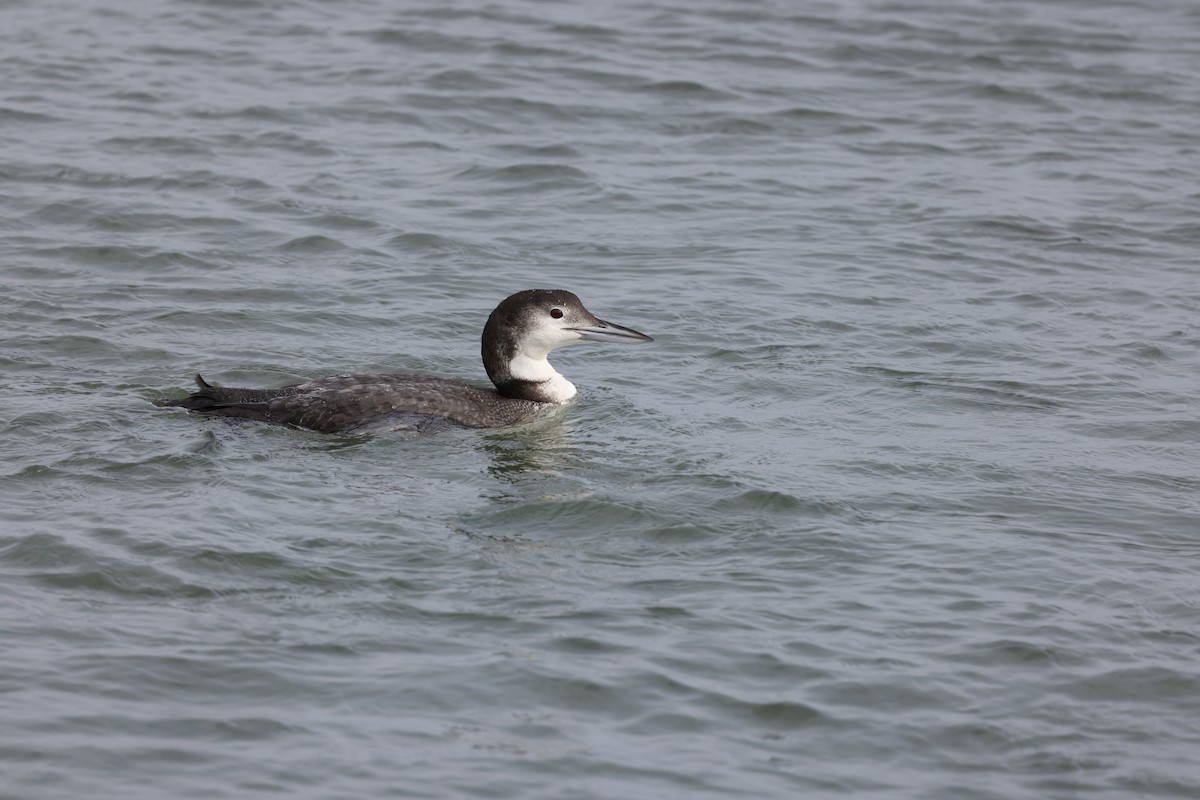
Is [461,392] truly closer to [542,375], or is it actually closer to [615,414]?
[542,375]

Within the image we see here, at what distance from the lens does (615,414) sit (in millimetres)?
10578

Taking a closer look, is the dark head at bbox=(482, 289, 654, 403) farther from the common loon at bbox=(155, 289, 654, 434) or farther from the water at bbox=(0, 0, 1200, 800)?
the water at bbox=(0, 0, 1200, 800)

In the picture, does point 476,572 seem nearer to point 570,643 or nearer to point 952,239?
point 570,643

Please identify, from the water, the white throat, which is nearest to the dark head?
the white throat

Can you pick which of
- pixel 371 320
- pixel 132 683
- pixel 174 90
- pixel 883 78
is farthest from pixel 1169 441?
pixel 174 90

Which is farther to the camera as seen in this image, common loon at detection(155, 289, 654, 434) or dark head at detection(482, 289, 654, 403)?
dark head at detection(482, 289, 654, 403)

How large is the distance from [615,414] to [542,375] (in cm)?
51

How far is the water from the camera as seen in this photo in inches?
263

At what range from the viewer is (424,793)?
6.13 meters

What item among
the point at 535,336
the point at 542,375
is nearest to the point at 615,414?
the point at 542,375

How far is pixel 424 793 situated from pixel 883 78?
47.6ft

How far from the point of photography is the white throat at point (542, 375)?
34.8 ft

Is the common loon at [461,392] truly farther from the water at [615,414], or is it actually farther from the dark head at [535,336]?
the water at [615,414]

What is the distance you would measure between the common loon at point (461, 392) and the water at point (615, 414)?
0.20 meters
